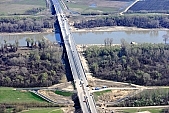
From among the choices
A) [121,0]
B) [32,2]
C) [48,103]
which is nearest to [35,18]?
[32,2]

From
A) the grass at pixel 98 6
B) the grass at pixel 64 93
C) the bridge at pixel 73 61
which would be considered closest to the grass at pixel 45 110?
the bridge at pixel 73 61

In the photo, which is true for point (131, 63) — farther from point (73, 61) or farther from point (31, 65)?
point (31, 65)

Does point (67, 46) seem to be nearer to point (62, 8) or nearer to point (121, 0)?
point (62, 8)

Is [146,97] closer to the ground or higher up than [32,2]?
closer to the ground

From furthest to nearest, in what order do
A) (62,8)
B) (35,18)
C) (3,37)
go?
(62,8) < (35,18) < (3,37)

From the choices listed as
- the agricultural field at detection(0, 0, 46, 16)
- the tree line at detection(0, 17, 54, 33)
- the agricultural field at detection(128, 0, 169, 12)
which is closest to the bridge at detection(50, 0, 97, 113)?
the tree line at detection(0, 17, 54, 33)

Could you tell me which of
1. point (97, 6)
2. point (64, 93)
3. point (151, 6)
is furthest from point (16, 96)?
point (151, 6)
